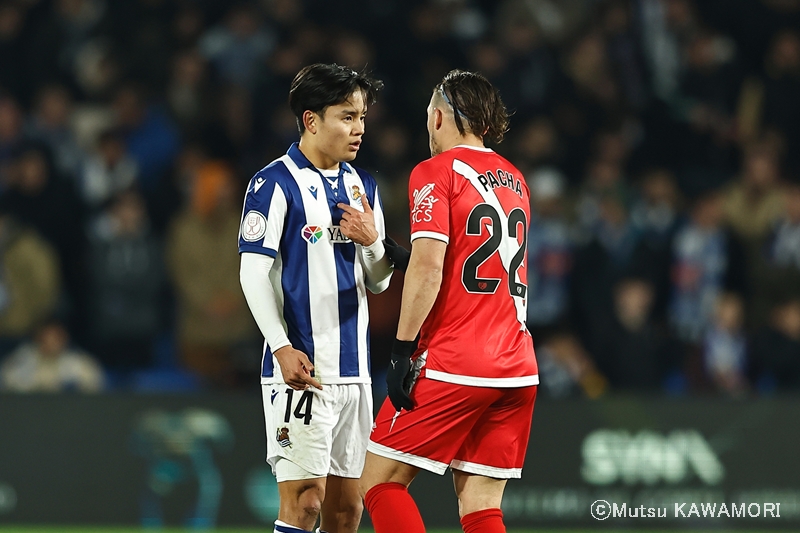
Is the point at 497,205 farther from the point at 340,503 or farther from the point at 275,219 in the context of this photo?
the point at 340,503

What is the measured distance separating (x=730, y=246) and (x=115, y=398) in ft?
18.5

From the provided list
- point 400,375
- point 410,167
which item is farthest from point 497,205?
point 410,167

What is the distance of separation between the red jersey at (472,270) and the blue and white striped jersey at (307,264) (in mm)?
367

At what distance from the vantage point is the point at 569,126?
37.9 ft

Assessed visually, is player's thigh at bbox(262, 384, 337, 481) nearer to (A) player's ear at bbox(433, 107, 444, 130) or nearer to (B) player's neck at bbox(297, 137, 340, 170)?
(B) player's neck at bbox(297, 137, 340, 170)

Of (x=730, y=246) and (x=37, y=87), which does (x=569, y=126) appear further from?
(x=37, y=87)

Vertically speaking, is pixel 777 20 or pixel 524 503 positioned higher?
pixel 777 20

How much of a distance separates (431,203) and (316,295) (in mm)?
639

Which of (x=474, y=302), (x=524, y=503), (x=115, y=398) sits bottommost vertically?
(x=524, y=503)

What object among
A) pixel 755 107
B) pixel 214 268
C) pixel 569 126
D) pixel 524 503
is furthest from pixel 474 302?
pixel 755 107

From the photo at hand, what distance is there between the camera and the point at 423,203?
4766mm

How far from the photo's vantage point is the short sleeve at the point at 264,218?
4.85 m

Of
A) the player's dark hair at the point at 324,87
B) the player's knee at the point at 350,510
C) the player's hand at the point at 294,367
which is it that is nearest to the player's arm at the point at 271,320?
the player's hand at the point at 294,367

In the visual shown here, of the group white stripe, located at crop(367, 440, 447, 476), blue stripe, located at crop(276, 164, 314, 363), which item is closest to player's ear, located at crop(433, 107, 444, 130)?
blue stripe, located at crop(276, 164, 314, 363)
